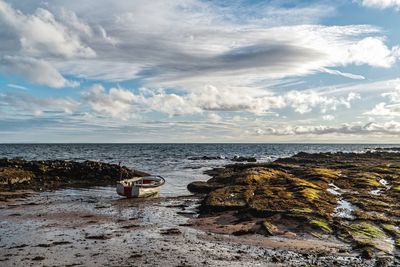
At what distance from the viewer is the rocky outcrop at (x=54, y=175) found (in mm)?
39875

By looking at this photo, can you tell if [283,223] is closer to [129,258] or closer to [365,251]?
[365,251]

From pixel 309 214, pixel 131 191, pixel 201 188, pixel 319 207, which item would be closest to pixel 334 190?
pixel 319 207

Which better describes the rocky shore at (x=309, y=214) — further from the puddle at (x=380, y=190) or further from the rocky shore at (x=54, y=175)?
the rocky shore at (x=54, y=175)

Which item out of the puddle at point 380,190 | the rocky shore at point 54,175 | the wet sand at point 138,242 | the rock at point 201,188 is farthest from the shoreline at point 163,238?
the rocky shore at point 54,175

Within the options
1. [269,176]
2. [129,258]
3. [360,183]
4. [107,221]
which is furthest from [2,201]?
[360,183]

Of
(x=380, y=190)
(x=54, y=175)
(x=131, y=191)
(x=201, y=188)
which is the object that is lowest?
(x=201, y=188)

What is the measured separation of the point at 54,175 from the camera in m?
45.3

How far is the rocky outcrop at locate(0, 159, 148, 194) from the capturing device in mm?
39875

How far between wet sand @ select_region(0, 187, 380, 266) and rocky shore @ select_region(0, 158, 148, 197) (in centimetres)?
1259

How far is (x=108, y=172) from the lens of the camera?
4797 centimetres

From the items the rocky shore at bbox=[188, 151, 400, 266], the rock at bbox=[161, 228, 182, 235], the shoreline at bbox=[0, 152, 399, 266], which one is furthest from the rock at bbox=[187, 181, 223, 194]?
the rock at bbox=[161, 228, 182, 235]

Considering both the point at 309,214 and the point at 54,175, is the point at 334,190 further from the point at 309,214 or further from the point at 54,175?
the point at 54,175

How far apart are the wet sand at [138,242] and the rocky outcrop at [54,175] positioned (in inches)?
503

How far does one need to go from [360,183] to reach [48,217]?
31823 millimetres
